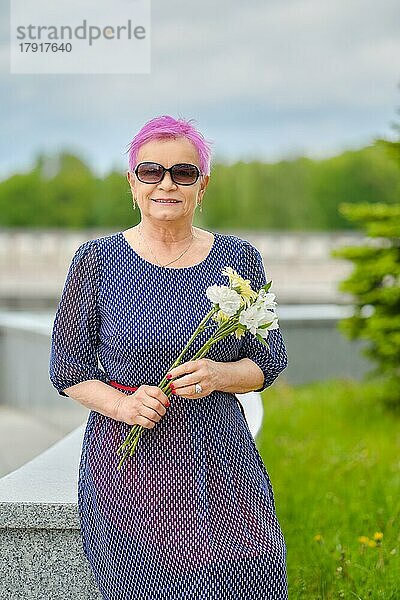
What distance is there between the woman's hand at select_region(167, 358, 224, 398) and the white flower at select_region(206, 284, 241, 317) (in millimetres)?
130

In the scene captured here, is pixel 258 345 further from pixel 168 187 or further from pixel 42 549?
pixel 42 549

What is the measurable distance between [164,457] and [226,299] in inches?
15.7

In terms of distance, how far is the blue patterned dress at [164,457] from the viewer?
2.41m

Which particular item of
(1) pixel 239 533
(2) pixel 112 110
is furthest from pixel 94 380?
(2) pixel 112 110

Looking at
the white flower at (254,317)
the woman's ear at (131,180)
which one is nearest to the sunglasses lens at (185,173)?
the woman's ear at (131,180)

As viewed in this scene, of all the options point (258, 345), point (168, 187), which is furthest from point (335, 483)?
point (168, 187)

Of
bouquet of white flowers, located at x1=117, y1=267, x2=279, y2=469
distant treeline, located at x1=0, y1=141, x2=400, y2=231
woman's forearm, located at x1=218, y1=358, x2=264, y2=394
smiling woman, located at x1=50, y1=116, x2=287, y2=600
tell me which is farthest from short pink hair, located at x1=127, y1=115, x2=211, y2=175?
distant treeline, located at x1=0, y1=141, x2=400, y2=231

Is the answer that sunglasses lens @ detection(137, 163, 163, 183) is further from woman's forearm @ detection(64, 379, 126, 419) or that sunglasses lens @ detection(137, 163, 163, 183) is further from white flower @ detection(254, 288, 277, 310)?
woman's forearm @ detection(64, 379, 126, 419)

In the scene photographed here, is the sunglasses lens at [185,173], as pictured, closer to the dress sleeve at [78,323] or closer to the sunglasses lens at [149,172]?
the sunglasses lens at [149,172]

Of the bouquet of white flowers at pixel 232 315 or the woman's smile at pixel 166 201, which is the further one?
the woman's smile at pixel 166 201

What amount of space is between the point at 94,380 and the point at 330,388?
6.13 meters

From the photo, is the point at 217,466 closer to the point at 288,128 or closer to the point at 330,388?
the point at 330,388

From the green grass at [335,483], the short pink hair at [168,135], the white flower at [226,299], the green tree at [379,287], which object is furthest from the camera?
the green tree at [379,287]

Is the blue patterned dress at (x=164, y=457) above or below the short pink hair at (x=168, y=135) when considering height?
below
